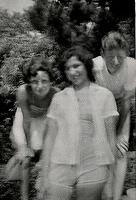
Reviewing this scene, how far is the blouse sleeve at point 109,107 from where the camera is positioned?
3.95 feet

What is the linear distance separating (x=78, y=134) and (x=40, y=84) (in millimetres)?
221

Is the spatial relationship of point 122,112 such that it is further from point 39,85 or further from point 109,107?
point 39,85

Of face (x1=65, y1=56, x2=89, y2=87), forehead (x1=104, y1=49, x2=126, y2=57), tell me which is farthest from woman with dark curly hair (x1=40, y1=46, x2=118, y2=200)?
forehead (x1=104, y1=49, x2=126, y2=57)

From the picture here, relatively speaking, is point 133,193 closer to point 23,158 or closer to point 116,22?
point 23,158

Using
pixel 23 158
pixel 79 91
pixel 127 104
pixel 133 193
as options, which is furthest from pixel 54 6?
pixel 133 193

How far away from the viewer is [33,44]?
4.27 feet

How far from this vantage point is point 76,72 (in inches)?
47.4

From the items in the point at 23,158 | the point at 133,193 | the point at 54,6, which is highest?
the point at 54,6

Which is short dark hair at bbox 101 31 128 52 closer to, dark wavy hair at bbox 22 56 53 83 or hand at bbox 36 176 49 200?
dark wavy hair at bbox 22 56 53 83

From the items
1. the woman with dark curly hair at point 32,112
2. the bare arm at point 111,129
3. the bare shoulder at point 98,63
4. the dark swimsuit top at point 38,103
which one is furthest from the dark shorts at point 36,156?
the bare shoulder at point 98,63

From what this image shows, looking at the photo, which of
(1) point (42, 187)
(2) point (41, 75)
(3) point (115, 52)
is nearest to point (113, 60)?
(3) point (115, 52)

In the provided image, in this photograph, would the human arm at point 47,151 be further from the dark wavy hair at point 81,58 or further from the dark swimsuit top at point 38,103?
the dark wavy hair at point 81,58

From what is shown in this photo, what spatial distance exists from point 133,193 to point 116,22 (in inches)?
24.6

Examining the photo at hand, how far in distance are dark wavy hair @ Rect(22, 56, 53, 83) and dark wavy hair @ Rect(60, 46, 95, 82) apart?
0.21 ft
